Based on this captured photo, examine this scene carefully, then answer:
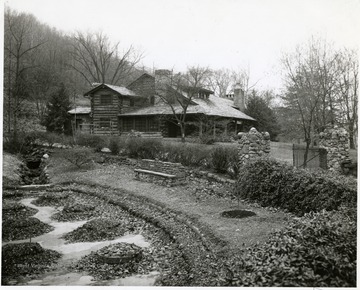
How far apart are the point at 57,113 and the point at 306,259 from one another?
2962cm

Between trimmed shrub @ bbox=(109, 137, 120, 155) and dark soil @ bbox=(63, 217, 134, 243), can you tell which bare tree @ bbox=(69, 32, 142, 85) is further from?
dark soil @ bbox=(63, 217, 134, 243)

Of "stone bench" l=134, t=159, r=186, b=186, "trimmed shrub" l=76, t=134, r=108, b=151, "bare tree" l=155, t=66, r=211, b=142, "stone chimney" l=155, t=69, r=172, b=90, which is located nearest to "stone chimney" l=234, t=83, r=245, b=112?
"bare tree" l=155, t=66, r=211, b=142

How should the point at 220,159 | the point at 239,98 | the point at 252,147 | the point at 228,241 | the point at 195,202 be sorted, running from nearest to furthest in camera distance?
the point at 228,241 → the point at 195,202 → the point at 252,147 → the point at 220,159 → the point at 239,98

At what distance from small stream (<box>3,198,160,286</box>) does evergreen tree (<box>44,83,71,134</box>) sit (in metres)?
20.7

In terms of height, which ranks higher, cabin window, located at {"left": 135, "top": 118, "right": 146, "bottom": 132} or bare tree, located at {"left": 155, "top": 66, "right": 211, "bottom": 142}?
bare tree, located at {"left": 155, "top": 66, "right": 211, "bottom": 142}

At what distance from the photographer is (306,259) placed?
15.1 ft

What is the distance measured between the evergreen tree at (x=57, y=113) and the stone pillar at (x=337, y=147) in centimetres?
2416

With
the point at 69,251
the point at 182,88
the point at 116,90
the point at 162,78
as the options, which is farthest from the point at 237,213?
the point at 116,90

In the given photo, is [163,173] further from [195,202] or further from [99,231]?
[99,231]

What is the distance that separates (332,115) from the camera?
18672 mm

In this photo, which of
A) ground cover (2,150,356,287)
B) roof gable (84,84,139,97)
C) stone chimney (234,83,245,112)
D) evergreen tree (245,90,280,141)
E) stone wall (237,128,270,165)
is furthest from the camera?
stone chimney (234,83,245,112)

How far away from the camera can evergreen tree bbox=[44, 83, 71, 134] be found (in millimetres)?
30203

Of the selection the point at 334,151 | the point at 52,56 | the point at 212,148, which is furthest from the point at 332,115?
the point at 52,56

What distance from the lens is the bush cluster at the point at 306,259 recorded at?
4.38m
